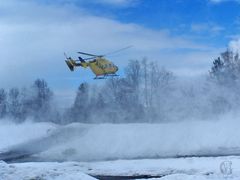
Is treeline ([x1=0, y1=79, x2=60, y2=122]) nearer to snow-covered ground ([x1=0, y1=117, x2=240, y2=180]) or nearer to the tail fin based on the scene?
snow-covered ground ([x1=0, y1=117, x2=240, y2=180])

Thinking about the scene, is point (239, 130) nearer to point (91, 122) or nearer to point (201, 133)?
point (201, 133)

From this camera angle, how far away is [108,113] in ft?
171

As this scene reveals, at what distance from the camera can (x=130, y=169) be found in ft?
88.4

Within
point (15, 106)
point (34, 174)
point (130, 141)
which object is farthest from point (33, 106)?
point (34, 174)

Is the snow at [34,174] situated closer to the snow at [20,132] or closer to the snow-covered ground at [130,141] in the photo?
the snow-covered ground at [130,141]

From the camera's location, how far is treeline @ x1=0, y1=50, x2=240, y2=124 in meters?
46.4

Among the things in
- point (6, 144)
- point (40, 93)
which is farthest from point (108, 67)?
point (40, 93)

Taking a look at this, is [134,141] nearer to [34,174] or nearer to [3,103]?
[34,174]

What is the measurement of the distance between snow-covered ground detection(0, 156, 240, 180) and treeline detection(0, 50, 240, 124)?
17.2 m

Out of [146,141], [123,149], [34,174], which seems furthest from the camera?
[146,141]

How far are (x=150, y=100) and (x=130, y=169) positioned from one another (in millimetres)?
21787

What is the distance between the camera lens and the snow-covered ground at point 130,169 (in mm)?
21602

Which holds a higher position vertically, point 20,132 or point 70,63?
point 70,63

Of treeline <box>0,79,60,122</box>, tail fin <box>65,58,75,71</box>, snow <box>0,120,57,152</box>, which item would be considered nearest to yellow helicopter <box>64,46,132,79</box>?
tail fin <box>65,58,75,71</box>
